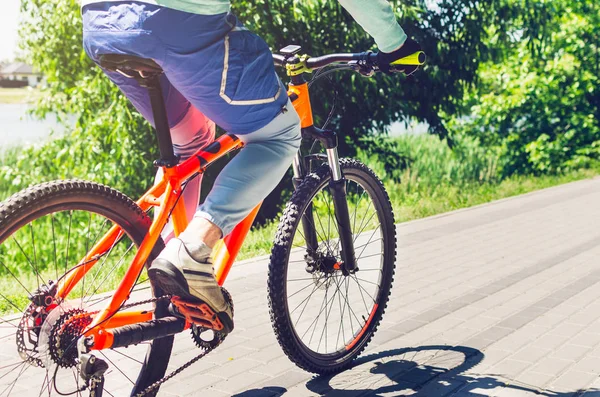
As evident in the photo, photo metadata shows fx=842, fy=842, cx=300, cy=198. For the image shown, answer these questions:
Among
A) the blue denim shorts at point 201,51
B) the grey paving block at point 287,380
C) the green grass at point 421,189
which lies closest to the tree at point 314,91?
the green grass at point 421,189

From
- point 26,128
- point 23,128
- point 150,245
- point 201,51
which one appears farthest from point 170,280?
point 23,128

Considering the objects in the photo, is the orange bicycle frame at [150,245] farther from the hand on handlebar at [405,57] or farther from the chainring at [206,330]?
the hand on handlebar at [405,57]

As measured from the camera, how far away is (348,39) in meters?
10.4

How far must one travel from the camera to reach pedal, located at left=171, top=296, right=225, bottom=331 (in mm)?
2965

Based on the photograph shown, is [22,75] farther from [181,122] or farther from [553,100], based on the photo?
[181,122]

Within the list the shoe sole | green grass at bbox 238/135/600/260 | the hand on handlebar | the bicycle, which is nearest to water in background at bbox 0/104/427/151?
green grass at bbox 238/135/600/260

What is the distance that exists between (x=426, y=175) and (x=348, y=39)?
11.9 feet

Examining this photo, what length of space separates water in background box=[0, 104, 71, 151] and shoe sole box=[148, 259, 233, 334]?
33.2 feet

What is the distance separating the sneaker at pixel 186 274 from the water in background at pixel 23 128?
10.1 m

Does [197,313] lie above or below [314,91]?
below

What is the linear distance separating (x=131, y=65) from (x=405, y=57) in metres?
1.12

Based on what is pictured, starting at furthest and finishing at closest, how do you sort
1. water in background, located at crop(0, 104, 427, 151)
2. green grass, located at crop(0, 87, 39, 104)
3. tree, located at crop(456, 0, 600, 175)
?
1. tree, located at crop(456, 0, 600, 175)
2. green grass, located at crop(0, 87, 39, 104)
3. water in background, located at crop(0, 104, 427, 151)

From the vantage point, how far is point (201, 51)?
111 inches

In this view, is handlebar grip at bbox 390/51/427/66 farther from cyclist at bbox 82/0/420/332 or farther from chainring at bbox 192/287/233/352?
chainring at bbox 192/287/233/352
